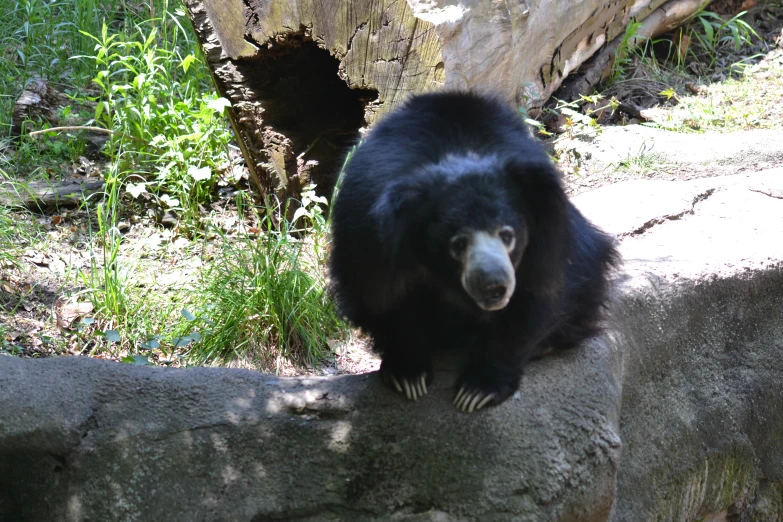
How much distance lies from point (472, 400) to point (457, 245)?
548 millimetres

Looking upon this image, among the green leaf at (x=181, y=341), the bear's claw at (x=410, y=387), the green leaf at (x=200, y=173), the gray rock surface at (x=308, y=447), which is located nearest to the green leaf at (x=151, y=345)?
the green leaf at (x=181, y=341)

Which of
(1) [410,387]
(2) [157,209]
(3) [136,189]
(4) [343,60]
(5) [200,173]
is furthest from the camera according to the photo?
(2) [157,209]

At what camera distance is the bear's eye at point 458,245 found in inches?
90.5

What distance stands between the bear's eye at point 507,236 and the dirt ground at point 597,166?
142 centimetres

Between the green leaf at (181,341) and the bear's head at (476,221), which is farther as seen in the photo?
the green leaf at (181,341)

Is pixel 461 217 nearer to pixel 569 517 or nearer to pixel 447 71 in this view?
pixel 569 517

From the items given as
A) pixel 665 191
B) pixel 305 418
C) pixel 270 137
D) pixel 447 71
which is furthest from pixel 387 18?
pixel 305 418

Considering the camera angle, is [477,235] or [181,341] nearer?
[477,235]

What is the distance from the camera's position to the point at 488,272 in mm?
2188

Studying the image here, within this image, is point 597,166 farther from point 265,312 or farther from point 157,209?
point 157,209

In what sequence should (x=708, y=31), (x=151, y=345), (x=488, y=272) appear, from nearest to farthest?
(x=488, y=272)
(x=151, y=345)
(x=708, y=31)

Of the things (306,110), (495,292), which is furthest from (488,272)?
(306,110)

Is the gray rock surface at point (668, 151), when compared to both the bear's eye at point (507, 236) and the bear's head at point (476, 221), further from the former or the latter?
the bear's eye at point (507, 236)

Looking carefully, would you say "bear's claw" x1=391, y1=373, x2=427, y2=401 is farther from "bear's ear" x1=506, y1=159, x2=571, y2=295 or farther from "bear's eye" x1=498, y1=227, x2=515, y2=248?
"bear's eye" x1=498, y1=227, x2=515, y2=248
